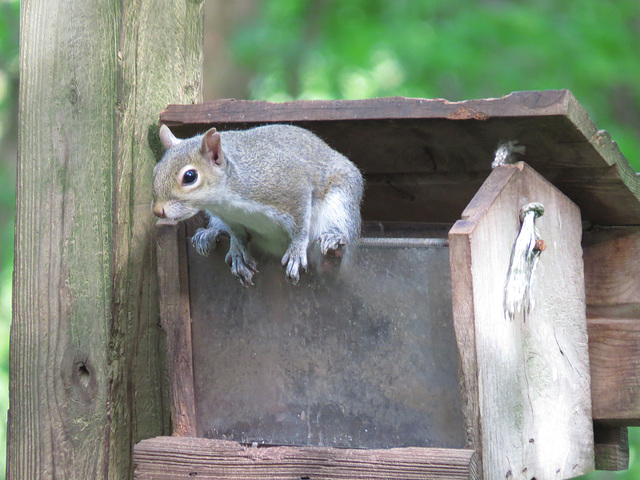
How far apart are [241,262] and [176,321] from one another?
276 millimetres

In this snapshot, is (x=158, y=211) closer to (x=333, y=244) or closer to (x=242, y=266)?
(x=242, y=266)

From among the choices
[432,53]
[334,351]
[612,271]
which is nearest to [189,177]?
[334,351]

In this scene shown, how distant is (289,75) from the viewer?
830 cm

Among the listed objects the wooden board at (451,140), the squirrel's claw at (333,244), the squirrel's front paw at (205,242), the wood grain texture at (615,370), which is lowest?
the wood grain texture at (615,370)

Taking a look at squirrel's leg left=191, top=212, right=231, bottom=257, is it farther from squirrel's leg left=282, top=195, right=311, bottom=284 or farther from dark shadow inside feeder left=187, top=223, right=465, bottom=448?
squirrel's leg left=282, top=195, right=311, bottom=284

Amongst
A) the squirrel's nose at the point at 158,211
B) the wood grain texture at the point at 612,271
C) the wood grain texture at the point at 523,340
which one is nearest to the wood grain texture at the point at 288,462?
the wood grain texture at the point at 523,340

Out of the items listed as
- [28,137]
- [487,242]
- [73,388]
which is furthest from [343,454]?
[28,137]

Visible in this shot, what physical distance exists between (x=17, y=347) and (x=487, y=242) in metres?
1.38

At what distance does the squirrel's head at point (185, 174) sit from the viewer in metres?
2.53

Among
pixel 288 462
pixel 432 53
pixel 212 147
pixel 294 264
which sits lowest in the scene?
pixel 288 462

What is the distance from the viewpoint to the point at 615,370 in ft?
9.74

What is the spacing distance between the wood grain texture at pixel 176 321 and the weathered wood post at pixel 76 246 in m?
0.08

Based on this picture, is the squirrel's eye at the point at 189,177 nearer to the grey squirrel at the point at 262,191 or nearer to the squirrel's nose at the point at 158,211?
the grey squirrel at the point at 262,191

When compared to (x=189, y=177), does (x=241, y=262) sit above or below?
below
